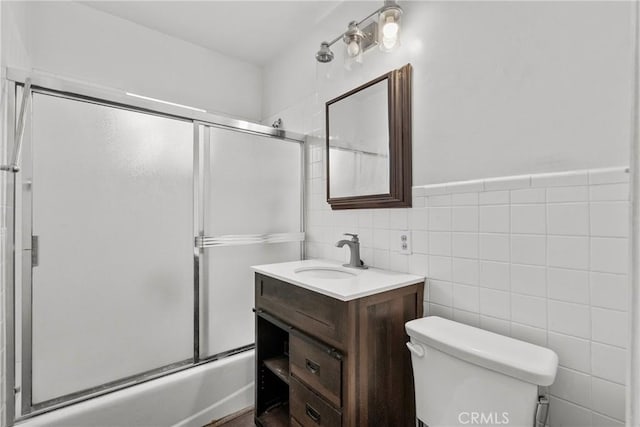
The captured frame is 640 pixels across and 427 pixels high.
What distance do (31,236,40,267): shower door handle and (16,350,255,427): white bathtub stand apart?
66 cm

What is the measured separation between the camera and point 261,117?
8.87ft

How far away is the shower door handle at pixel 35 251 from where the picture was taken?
4.26 ft

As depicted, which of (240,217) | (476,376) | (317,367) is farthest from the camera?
(240,217)

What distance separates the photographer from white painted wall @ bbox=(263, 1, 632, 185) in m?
0.93


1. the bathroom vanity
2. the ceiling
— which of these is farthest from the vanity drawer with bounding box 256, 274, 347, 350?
the ceiling

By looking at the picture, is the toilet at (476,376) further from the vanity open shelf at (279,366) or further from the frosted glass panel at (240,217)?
the frosted glass panel at (240,217)

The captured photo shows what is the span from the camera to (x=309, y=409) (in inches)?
51.1

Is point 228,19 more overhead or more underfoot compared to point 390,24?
more overhead

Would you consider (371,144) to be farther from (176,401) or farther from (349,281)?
(176,401)

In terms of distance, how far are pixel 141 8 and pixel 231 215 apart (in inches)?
56.5

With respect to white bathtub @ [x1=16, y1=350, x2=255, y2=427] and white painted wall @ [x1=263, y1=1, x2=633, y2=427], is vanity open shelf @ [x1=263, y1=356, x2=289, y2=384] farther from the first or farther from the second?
white painted wall @ [x1=263, y1=1, x2=633, y2=427]

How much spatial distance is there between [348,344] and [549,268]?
0.73 m

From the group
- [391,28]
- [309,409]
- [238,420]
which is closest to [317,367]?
[309,409]

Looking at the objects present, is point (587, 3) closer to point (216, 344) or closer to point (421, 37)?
point (421, 37)
